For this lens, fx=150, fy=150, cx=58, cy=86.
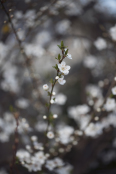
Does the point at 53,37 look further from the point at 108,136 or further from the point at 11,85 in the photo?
the point at 108,136

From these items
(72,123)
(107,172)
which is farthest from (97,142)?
(72,123)

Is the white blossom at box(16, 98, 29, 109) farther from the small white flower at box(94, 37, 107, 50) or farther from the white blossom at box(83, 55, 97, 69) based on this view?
the small white flower at box(94, 37, 107, 50)

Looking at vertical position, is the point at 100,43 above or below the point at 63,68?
above

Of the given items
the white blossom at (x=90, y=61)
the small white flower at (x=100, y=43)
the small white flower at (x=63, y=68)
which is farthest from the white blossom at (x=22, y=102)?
the small white flower at (x=63, y=68)

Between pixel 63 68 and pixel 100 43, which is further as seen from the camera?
pixel 100 43

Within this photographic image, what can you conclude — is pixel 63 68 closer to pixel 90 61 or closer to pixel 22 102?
pixel 22 102

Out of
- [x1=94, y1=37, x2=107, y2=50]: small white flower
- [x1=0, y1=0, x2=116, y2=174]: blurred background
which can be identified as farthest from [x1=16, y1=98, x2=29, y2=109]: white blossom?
[x1=94, y1=37, x2=107, y2=50]: small white flower

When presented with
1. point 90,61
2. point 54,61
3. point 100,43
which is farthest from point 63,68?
point 90,61

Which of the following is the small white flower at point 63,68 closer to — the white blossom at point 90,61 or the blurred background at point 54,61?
the blurred background at point 54,61
